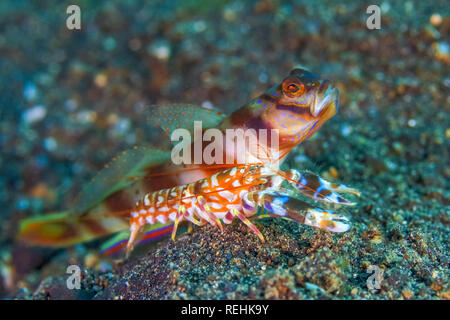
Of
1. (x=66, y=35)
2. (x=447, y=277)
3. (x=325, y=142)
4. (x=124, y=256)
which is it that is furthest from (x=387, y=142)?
(x=66, y=35)
